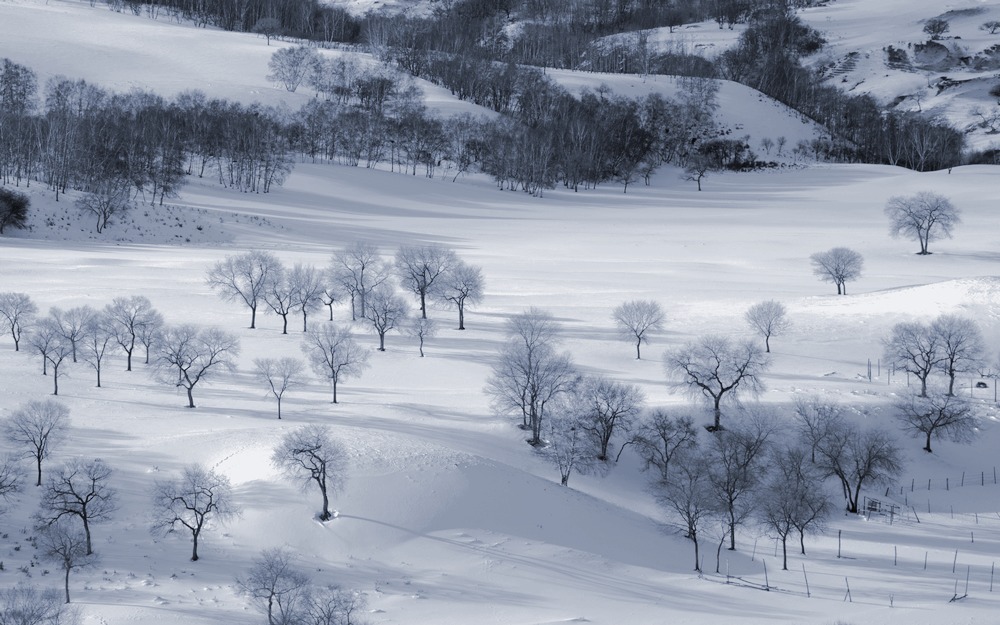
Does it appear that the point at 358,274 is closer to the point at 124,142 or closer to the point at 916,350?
the point at 916,350

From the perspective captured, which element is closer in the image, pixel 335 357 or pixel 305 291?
pixel 335 357

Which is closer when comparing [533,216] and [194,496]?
[194,496]

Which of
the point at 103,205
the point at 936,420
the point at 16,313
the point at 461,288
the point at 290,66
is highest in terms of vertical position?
the point at 290,66

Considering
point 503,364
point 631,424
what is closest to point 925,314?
point 631,424

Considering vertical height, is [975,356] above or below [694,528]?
above

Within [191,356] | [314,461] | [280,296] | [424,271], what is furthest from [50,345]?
[424,271]

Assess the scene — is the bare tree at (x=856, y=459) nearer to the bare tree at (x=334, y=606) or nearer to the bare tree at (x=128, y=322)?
the bare tree at (x=334, y=606)

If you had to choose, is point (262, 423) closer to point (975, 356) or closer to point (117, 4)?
point (975, 356)

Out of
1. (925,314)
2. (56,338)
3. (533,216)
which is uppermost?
(533,216)
